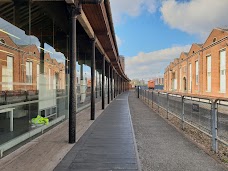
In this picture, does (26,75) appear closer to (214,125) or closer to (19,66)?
(19,66)

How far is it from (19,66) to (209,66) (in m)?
32.4

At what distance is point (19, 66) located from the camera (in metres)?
5.92

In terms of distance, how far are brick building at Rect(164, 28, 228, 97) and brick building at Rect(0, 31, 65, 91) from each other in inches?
993

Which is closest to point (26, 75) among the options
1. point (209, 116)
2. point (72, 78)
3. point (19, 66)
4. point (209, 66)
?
point (19, 66)

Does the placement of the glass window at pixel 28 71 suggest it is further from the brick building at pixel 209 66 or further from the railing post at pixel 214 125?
the brick building at pixel 209 66

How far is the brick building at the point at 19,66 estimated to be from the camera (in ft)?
17.4

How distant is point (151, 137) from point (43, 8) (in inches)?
204

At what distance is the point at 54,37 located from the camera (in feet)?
28.8

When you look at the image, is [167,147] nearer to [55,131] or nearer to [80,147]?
[80,147]

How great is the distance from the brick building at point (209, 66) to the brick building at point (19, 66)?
2521 cm

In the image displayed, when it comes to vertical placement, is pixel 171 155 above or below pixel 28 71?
below

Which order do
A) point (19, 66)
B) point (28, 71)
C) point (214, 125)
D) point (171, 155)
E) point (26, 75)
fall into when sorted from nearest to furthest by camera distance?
1. point (171, 155)
2. point (214, 125)
3. point (19, 66)
4. point (26, 75)
5. point (28, 71)

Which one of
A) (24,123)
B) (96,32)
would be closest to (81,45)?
(96,32)

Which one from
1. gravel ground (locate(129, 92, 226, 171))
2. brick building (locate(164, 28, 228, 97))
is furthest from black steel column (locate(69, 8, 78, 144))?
brick building (locate(164, 28, 228, 97))
